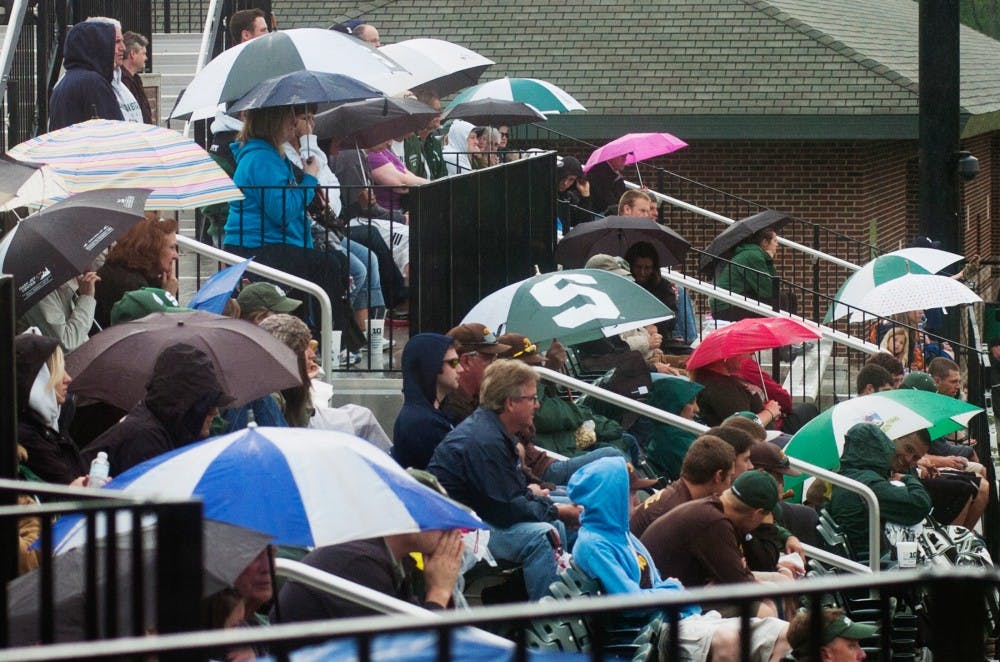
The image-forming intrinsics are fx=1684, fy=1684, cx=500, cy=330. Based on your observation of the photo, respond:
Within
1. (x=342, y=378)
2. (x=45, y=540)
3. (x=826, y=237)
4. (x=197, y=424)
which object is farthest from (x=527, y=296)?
(x=826, y=237)

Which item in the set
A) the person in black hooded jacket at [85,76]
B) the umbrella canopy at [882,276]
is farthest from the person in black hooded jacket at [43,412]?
the umbrella canopy at [882,276]

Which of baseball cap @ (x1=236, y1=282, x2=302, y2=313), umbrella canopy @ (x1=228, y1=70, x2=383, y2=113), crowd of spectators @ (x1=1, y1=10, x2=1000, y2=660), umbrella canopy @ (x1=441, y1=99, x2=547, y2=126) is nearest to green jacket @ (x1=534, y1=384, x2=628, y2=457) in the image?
crowd of spectators @ (x1=1, y1=10, x2=1000, y2=660)

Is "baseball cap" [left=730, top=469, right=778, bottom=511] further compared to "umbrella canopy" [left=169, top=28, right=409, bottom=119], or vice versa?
"umbrella canopy" [left=169, top=28, right=409, bottom=119]

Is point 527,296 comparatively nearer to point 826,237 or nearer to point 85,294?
point 85,294

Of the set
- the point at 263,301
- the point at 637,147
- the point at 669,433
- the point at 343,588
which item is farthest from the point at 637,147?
the point at 343,588

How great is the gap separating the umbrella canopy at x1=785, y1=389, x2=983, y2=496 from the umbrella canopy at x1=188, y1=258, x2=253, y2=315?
3379 millimetres

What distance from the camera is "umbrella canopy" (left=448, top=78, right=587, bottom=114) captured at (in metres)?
16.0

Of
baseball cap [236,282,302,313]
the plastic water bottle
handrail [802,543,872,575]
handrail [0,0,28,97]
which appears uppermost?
handrail [0,0,28,97]

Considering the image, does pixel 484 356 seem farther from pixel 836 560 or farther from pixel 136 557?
pixel 136 557

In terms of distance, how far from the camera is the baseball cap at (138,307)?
6957mm

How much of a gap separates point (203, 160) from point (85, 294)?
1154 mm

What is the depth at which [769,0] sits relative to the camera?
992 inches

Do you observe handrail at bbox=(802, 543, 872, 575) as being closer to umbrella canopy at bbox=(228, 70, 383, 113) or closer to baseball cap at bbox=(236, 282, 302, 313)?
baseball cap at bbox=(236, 282, 302, 313)

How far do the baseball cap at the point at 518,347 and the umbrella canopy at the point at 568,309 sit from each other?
27 centimetres
